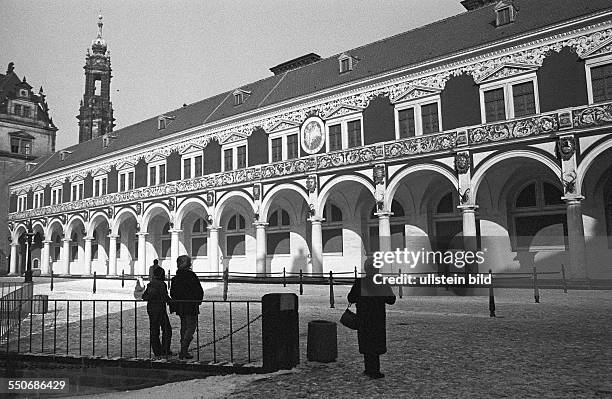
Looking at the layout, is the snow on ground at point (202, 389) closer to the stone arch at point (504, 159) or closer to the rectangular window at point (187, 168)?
the stone arch at point (504, 159)

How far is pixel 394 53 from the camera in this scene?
27.8 metres

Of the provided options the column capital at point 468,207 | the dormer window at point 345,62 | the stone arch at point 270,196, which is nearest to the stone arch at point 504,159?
the column capital at point 468,207

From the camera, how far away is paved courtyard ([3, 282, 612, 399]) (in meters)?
5.86

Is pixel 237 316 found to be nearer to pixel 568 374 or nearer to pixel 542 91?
pixel 568 374

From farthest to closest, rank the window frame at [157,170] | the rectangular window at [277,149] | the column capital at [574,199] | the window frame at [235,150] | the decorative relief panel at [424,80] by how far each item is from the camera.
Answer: the window frame at [157,170]
the window frame at [235,150]
the rectangular window at [277,149]
the decorative relief panel at [424,80]
the column capital at [574,199]

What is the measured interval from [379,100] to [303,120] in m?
5.08

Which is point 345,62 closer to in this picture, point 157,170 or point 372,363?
point 157,170

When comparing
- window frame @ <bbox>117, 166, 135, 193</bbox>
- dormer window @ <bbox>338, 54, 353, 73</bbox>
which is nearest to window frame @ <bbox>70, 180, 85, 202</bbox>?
window frame @ <bbox>117, 166, 135, 193</bbox>

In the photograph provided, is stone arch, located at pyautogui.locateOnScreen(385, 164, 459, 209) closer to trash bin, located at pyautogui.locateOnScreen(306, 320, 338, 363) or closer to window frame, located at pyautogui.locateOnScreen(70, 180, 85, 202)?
trash bin, located at pyautogui.locateOnScreen(306, 320, 338, 363)

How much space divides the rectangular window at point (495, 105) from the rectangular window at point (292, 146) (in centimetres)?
1130

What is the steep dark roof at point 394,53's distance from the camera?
72.9ft

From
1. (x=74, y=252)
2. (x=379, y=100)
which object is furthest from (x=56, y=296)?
(x=74, y=252)

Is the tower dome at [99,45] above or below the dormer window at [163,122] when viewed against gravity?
above

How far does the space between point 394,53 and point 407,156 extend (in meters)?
6.83
